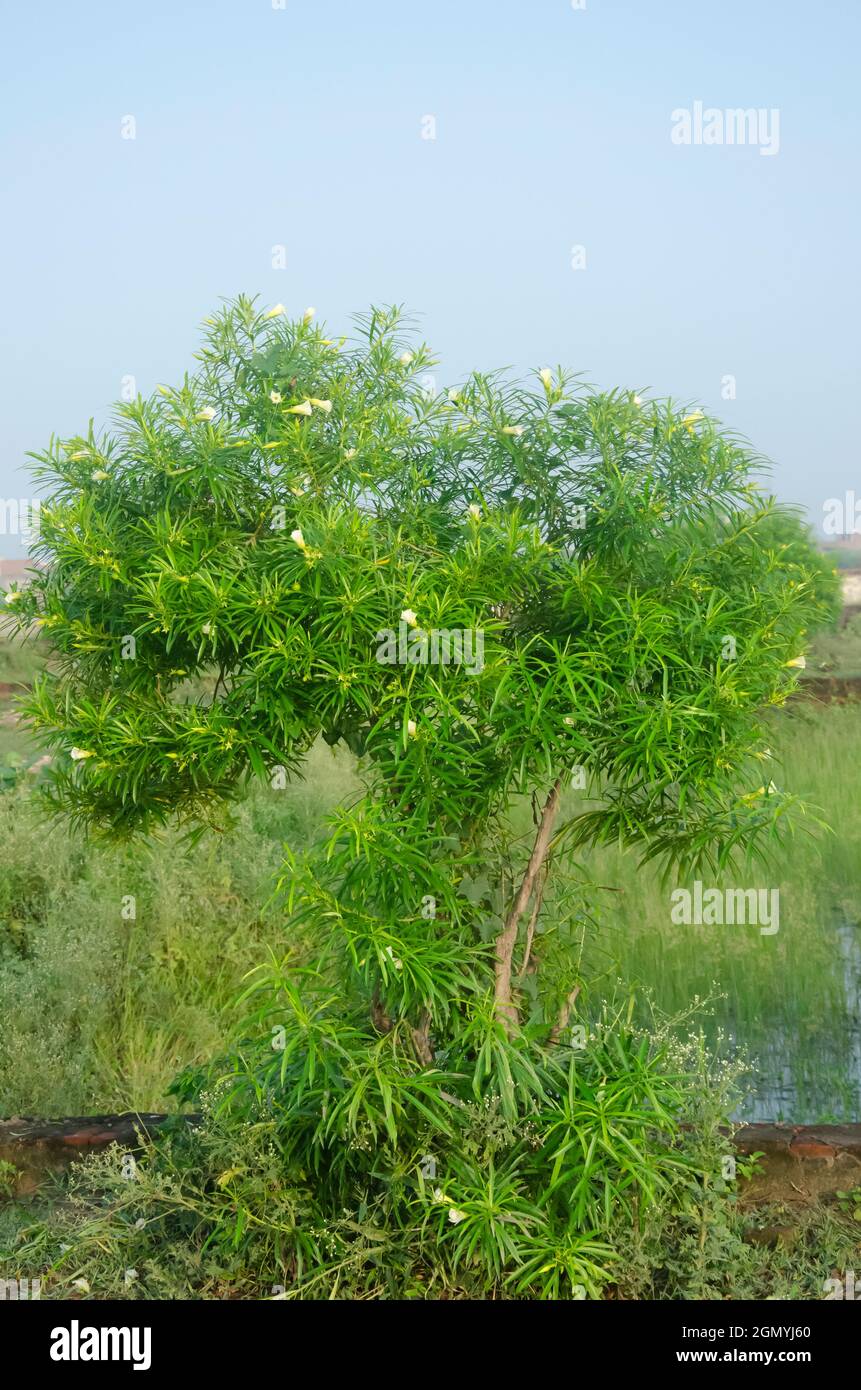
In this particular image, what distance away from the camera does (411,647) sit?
268 centimetres

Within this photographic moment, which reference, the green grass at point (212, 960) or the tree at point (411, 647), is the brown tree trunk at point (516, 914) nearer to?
the tree at point (411, 647)

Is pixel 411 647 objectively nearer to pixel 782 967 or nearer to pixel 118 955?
pixel 118 955

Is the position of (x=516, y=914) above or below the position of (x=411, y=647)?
below

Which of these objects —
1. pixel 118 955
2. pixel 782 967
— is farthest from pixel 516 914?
pixel 782 967

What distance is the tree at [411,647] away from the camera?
269 centimetres

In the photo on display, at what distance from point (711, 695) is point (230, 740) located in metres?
1.05

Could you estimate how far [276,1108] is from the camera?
3.23 metres

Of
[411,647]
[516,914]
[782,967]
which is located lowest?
[782,967]

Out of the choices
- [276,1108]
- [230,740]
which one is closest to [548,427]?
[230,740]

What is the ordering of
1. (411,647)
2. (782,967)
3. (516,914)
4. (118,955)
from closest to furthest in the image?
(411,647)
(516,914)
(118,955)
(782,967)

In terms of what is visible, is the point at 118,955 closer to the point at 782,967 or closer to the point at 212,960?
the point at 212,960

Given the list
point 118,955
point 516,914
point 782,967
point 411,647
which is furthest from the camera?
point 782,967

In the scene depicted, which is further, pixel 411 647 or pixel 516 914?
pixel 516 914
